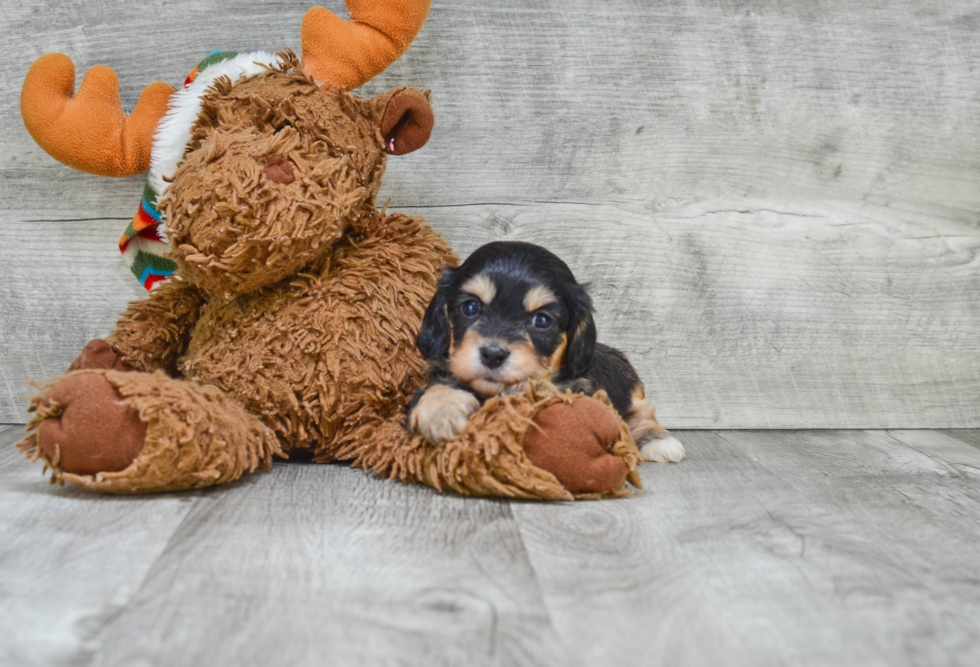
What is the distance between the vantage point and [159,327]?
2393mm

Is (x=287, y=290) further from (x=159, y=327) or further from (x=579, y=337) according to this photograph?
(x=579, y=337)

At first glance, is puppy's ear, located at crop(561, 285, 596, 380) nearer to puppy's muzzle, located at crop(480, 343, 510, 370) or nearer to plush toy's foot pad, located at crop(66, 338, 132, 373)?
puppy's muzzle, located at crop(480, 343, 510, 370)

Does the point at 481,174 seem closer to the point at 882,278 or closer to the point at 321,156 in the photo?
the point at 321,156

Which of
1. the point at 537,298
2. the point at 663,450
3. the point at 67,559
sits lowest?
the point at 663,450

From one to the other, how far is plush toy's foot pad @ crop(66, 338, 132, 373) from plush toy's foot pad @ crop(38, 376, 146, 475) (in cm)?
52

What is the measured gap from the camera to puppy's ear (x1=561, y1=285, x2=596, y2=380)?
2.08 meters

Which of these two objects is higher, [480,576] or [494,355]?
[494,355]

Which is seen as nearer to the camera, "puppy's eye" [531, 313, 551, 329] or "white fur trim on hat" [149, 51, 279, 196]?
"puppy's eye" [531, 313, 551, 329]

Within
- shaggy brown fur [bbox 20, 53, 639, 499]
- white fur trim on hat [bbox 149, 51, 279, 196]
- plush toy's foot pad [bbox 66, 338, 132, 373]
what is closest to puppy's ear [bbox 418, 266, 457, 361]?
shaggy brown fur [bbox 20, 53, 639, 499]

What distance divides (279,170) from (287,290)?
1.14 ft

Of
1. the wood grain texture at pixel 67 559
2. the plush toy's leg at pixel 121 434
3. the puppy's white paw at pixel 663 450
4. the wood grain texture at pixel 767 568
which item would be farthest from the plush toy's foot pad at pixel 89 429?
the puppy's white paw at pixel 663 450

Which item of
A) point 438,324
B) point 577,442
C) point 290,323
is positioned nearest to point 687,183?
point 438,324

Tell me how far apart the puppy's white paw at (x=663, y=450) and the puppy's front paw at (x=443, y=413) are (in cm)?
74

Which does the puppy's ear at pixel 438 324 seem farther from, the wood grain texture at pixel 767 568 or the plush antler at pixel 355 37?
the plush antler at pixel 355 37
